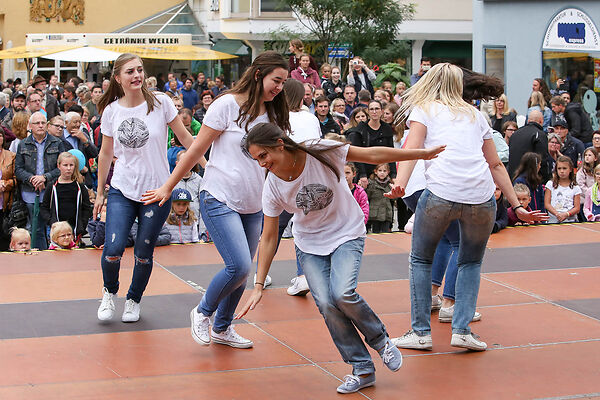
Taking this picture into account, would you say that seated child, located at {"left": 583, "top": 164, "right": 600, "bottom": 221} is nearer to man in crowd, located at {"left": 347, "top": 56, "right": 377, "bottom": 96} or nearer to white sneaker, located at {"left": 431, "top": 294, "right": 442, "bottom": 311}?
white sneaker, located at {"left": 431, "top": 294, "right": 442, "bottom": 311}

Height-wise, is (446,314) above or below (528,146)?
below

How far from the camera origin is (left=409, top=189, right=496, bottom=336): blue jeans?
6305 mm

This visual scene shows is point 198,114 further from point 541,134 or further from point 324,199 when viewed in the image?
point 324,199

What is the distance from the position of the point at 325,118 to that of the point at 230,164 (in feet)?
24.4

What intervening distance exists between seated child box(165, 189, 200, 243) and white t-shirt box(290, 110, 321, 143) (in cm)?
287

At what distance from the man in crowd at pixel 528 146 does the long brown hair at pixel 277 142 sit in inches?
329

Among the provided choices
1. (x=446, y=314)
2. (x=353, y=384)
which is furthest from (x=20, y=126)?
(x=353, y=384)

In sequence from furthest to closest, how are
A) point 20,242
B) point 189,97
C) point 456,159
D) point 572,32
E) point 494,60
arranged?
1. point 189,97
2. point 494,60
3. point 572,32
4. point 20,242
5. point 456,159

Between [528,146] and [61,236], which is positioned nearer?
[61,236]

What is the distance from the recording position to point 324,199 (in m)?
5.54

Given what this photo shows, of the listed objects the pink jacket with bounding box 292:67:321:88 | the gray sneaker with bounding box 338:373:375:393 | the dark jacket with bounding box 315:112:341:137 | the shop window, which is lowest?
the gray sneaker with bounding box 338:373:375:393

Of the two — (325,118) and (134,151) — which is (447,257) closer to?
(134,151)

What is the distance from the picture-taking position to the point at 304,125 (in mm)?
7602

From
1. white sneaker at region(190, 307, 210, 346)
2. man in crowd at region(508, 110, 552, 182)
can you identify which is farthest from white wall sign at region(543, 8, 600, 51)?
white sneaker at region(190, 307, 210, 346)
